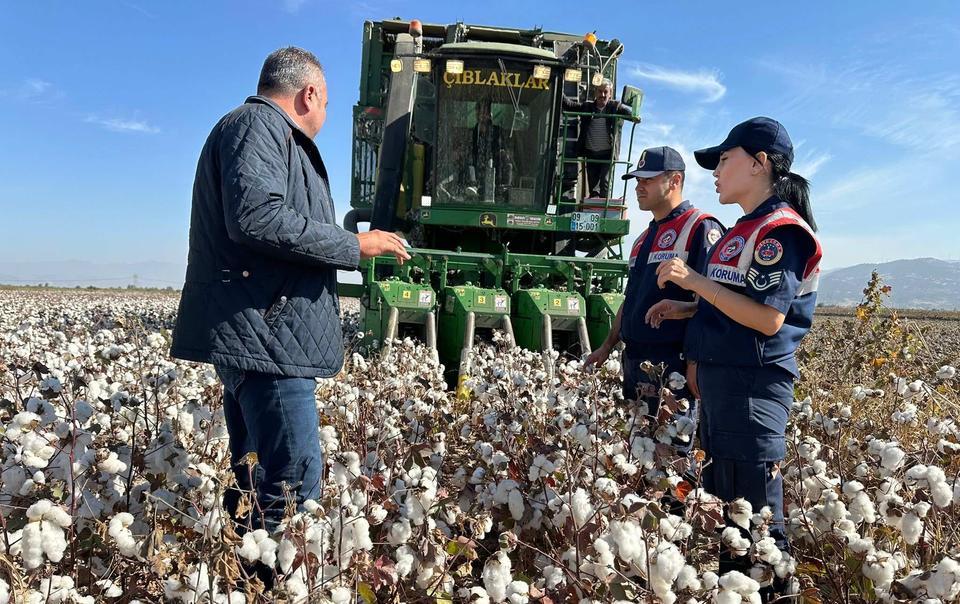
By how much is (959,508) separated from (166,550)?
9.95 feet

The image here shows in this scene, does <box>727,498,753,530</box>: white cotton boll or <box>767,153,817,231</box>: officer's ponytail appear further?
<box>767,153,817,231</box>: officer's ponytail

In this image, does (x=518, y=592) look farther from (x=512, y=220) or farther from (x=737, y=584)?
(x=512, y=220)

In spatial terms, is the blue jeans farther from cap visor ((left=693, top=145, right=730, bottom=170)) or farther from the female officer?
cap visor ((left=693, top=145, right=730, bottom=170))

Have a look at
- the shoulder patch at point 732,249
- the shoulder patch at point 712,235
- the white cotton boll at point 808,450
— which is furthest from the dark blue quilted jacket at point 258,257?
the white cotton boll at point 808,450

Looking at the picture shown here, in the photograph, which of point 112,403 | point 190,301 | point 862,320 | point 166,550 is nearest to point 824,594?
point 166,550

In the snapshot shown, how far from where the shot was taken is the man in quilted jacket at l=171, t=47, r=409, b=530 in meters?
2.38

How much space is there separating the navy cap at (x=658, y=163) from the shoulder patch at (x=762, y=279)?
1.13m

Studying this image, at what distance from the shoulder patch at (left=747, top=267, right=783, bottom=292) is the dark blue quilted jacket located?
146 centimetres

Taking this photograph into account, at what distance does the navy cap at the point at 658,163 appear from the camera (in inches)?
141

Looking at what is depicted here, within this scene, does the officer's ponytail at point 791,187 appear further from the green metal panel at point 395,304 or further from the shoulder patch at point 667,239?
the green metal panel at point 395,304

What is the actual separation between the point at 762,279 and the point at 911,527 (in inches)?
36.5

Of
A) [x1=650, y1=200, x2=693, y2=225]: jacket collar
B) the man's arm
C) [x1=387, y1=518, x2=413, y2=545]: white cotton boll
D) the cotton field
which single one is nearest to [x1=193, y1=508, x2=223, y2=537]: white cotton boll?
the cotton field

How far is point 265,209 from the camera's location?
2.32 metres

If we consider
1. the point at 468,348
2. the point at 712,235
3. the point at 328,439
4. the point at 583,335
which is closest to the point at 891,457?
the point at 712,235
